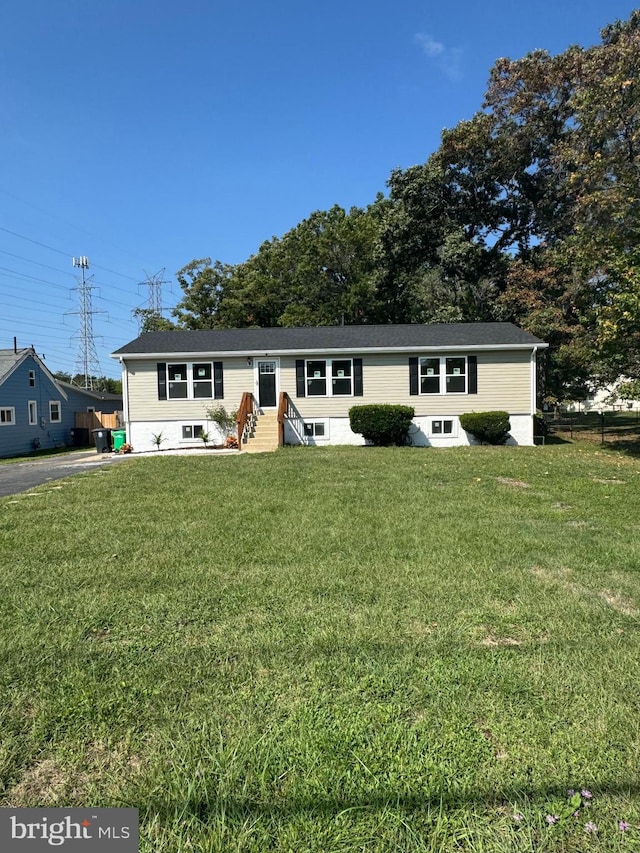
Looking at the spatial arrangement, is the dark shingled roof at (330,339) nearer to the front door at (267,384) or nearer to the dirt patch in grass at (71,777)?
the front door at (267,384)

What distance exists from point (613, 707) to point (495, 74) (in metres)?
26.5

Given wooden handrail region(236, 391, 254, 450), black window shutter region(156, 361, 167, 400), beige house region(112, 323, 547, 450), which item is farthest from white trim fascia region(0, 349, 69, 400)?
wooden handrail region(236, 391, 254, 450)

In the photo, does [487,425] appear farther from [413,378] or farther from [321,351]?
[321,351]

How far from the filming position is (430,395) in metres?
15.7

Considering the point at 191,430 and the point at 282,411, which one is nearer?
the point at 282,411

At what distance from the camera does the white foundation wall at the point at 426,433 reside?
609 inches

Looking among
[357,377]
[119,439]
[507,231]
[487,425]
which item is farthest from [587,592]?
[507,231]

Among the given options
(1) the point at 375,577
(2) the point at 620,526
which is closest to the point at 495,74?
(2) the point at 620,526

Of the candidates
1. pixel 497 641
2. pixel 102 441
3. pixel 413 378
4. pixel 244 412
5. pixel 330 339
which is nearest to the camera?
pixel 497 641

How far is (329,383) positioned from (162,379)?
18.2ft

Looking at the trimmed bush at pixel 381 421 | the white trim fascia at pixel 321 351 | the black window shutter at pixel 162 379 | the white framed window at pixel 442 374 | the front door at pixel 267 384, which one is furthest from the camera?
the front door at pixel 267 384

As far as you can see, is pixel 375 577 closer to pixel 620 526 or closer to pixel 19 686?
pixel 19 686

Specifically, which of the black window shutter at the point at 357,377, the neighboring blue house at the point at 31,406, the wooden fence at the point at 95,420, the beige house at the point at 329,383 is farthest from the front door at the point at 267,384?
the wooden fence at the point at 95,420

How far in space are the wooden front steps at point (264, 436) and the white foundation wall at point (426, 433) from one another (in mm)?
615
